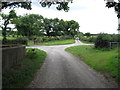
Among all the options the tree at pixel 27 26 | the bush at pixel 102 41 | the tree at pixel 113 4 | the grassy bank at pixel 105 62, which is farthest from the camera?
the tree at pixel 27 26

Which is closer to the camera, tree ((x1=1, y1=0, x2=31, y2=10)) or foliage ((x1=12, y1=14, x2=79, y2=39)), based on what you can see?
tree ((x1=1, y1=0, x2=31, y2=10))

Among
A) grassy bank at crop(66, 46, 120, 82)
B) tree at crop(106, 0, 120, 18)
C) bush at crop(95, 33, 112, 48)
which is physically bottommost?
grassy bank at crop(66, 46, 120, 82)

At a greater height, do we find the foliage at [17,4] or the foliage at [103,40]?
the foliage at [17,4]

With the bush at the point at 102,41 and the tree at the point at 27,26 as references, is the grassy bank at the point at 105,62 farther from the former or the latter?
the tree at the point at 27,26

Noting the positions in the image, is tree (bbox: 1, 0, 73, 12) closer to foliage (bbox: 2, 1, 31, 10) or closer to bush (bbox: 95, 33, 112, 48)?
foliage (bbox: 2, 1, 31, 10)

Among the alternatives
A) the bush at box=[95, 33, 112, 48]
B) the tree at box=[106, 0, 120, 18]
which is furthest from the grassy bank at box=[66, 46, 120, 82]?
the bush at box=[95, 33, 112, 48]

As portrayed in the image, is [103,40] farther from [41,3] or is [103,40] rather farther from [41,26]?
[41,26]

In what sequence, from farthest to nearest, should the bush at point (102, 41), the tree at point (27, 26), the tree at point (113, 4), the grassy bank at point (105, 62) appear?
the tree at point (27, 26), the bush at point (102, 41), the tree at point (113, 4), the grassy bank at point (105, 62)

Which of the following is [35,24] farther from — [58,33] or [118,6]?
[118,6]

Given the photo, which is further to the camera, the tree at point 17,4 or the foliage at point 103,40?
the foliage at point 103,40

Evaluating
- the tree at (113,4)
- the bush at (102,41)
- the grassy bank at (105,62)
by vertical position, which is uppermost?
the tree at (113,4)

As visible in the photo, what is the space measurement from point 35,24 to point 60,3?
144 ft

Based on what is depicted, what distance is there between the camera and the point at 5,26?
46.6 m

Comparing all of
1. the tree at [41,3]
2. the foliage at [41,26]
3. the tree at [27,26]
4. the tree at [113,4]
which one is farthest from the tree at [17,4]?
the tree at [27,26]
